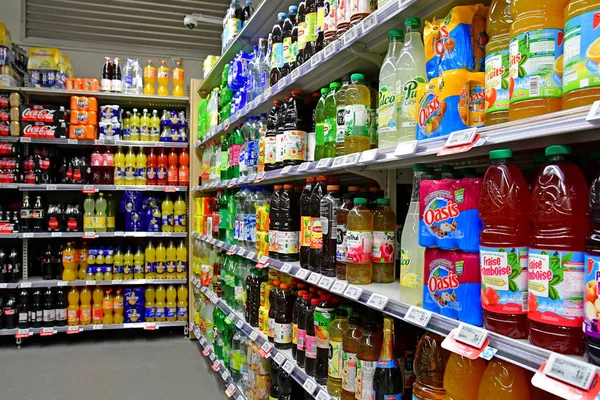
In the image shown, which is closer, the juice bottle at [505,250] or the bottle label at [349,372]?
the juice bottle at [505,250]

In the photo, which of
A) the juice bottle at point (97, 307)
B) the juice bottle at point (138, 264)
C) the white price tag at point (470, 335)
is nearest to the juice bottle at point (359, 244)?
the white price tag at point (470, 335)

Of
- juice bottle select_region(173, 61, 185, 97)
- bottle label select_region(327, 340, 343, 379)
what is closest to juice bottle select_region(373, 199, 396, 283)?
bottle label select_region(327, 340, 343, 379)

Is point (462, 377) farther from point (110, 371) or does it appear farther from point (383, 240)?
point (110, 371)

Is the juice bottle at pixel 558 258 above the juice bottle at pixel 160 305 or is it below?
above

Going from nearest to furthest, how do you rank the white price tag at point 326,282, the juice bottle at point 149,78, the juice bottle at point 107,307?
the white price tag at point 326,282, the juice bottle at point 107,307, the juice bottle at point 149,78

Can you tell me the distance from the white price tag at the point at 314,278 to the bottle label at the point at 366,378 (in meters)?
0.43

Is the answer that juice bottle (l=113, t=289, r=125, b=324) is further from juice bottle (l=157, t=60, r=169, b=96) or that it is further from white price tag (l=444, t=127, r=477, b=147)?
white price tag (l=444, t=127, r=477, b=147)

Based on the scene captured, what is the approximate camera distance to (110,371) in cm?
426

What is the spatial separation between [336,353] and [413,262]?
69cm

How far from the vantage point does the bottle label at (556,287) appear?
0.97 m

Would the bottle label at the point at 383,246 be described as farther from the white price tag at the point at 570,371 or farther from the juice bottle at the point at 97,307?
the juice bottle at the point at 97,307

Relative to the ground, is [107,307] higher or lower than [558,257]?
lower

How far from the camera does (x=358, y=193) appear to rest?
6.59 feet

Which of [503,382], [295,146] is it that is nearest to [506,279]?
[503,382]
